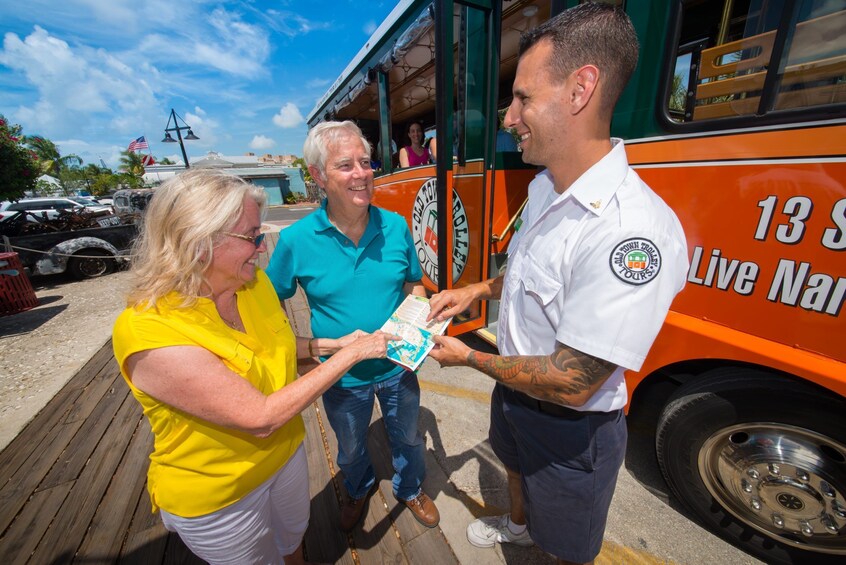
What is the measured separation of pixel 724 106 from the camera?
61.1 inches

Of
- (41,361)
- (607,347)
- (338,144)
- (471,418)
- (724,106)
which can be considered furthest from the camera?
Answer: (41,361)

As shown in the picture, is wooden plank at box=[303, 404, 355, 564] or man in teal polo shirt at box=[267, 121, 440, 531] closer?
man in teal polo shirt at box=[267, 121, 440, 531]

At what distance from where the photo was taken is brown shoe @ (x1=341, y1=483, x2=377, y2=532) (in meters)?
2.04

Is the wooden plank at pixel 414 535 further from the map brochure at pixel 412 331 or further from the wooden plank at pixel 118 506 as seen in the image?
the wooden plank at pixel 118 506

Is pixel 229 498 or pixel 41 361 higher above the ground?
pixel 229 498

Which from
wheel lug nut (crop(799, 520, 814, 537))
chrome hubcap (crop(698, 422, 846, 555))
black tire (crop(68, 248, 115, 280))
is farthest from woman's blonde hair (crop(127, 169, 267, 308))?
black tire (crop(68, 248, 115, 280))

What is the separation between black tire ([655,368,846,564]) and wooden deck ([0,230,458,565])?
1.45 metres

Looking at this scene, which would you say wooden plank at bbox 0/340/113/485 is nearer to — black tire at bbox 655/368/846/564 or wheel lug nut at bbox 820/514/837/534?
black tire at bbox 655/368/846/564

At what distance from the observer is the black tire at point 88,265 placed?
7.88 metres

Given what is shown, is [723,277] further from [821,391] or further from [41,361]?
[41,361]

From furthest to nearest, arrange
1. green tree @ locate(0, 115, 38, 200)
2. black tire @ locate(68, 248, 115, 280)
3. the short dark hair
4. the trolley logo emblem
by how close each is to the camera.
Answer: green tree @ locate(0, 115, 38, 200)
black tire @ locate(68, 248, 115, 280)
the trolley logo emblem
the short dark hair

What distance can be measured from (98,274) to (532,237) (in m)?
11.0

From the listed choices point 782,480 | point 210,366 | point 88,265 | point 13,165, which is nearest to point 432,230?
point 210,366

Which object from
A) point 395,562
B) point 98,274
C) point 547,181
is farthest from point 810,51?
point 98,274
